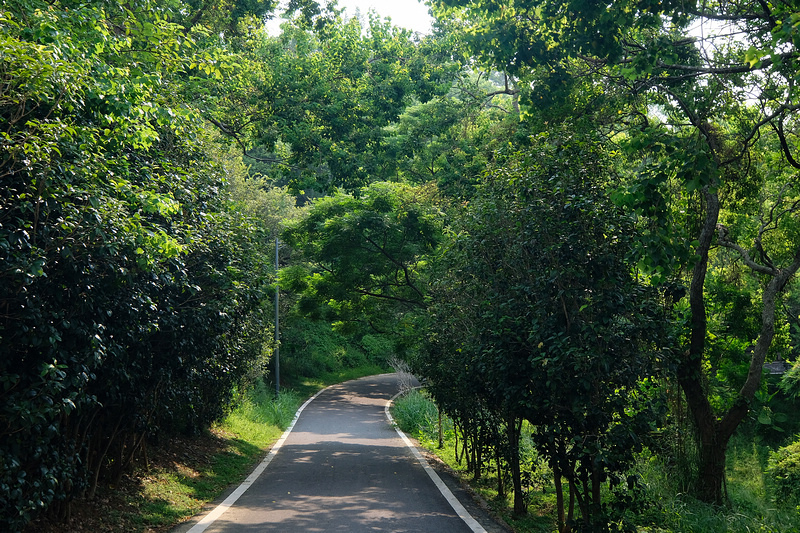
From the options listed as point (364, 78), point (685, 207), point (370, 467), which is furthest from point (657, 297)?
point (364, 78)

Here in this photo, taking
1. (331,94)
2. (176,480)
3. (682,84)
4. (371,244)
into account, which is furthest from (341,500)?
(331,94)

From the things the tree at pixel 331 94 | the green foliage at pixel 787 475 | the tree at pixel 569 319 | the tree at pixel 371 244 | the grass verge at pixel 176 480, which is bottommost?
the green foliage at pixel 787 475

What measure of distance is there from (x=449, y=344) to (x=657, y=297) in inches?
161

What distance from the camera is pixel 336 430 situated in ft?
69.8

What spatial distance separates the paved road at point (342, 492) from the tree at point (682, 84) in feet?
13.9

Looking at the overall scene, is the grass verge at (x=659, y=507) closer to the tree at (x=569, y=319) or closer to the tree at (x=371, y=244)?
the tree at (x=569, y=319)

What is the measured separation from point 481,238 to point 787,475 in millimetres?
11377

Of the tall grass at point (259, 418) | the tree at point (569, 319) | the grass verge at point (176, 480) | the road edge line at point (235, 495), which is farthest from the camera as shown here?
the tall grass at point (259, 418)

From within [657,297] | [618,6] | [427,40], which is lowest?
[657,297]

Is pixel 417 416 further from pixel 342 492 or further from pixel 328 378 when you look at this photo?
pixel 328 378

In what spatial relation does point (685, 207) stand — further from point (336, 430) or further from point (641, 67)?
point (336, 430)

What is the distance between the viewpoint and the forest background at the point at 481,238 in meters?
5.47

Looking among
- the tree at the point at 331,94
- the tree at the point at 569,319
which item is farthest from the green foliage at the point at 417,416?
the tree at the point at 569,319

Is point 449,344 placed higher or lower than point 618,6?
lower
